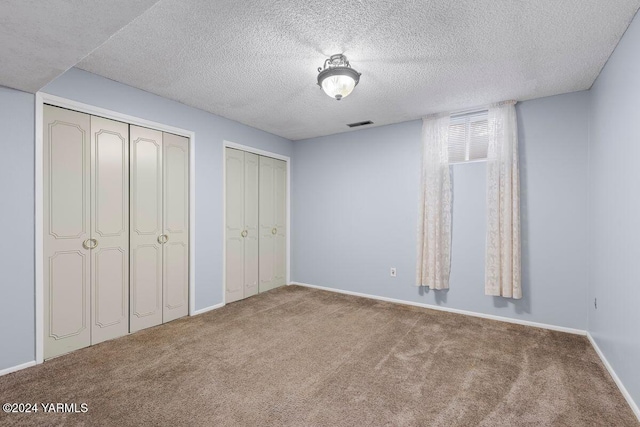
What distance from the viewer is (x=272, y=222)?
16.5ft

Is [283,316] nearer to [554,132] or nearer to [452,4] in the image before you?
[452,4]

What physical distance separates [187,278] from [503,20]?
4003 millimetres

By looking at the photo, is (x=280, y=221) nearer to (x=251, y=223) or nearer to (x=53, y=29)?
(x=251, y=223)

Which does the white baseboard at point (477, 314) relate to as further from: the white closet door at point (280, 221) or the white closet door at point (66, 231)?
the white closet door at point (66, 231)

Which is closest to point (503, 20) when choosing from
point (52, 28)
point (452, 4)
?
point (452, 4)

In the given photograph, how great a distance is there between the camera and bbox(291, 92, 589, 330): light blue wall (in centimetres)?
324

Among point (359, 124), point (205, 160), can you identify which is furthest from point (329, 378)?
point (359, 124)

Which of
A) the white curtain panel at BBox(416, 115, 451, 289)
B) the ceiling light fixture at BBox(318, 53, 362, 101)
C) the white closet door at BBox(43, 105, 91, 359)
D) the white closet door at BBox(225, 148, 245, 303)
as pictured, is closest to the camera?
the ceiling light fixture at BBox(318, 53, 362, 101)

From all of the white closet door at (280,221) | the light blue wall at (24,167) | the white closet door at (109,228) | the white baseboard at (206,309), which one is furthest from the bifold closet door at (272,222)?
the white closet door at (109,228)

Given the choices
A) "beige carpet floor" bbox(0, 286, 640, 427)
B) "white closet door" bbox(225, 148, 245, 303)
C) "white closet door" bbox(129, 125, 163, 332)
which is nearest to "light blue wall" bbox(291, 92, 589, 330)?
"beige carpet floor" bbox(0, 286, 640, 427)

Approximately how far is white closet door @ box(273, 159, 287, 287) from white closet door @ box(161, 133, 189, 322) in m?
1.67

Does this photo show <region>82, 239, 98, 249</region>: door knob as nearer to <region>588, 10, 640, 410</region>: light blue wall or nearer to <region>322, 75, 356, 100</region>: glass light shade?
<region>322, 75, 356, 100</region>: glass light shade

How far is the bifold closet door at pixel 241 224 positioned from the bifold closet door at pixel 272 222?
0.16 metres

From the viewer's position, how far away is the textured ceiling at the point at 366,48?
1.92 meters
